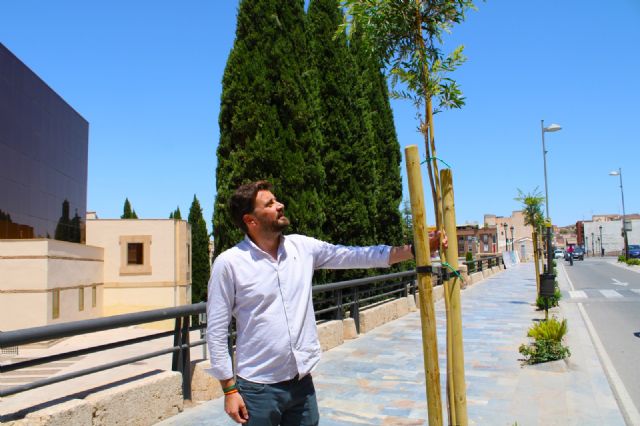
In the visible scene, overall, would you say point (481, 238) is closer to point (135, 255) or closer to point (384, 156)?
point (135, 255)

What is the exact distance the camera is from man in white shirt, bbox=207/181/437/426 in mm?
2598

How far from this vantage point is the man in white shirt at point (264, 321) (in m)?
2.60

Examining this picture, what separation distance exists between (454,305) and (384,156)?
48.9 ft

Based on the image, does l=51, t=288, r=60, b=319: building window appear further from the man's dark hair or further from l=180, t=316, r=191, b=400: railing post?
the man's dark hair

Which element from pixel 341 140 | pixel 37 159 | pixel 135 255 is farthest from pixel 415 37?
pixel 135 255

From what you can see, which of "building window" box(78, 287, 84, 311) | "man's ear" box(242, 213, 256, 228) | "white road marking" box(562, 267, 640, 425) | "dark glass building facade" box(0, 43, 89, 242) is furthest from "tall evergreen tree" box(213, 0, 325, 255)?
"building window" box(78, 287, 84, 311)

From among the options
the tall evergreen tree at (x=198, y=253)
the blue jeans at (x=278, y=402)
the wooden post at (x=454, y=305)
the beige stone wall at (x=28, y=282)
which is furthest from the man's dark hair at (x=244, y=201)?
the tall evergreen tree at (x=198, y=253)

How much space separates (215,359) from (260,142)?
7253 mm

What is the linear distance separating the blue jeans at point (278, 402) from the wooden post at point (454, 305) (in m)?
0.73

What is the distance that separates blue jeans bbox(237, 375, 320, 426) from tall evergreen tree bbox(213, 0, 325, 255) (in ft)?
21.4

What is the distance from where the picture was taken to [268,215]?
2729 millimetres

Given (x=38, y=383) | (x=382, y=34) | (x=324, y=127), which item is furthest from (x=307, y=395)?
(x=324, y=127)

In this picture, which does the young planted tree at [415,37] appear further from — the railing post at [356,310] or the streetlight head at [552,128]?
the streetlight head at [552,128]

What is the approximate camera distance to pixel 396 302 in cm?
1320
